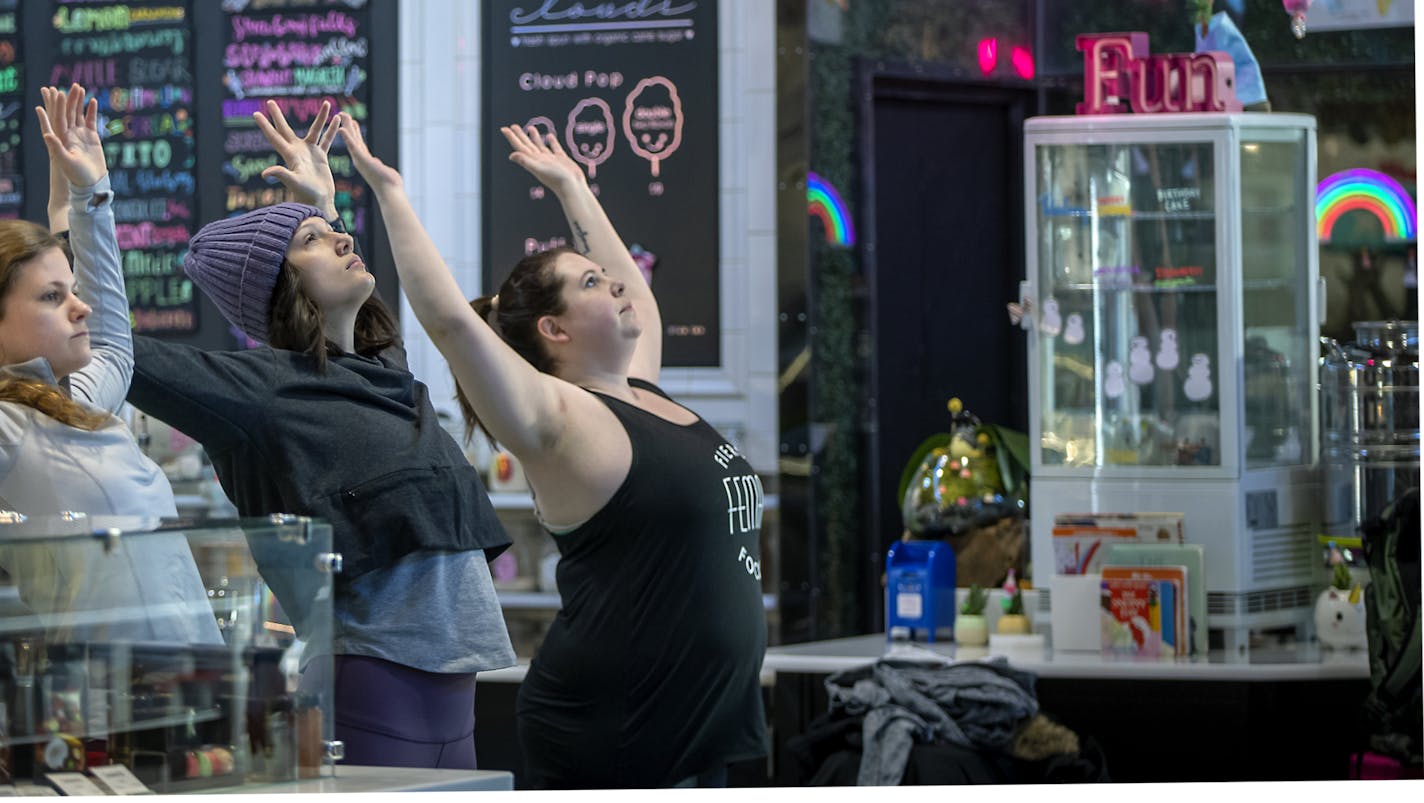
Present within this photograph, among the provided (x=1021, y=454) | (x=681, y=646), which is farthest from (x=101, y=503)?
(x=1021, y=454)

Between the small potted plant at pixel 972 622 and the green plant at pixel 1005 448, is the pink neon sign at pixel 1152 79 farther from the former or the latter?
the small potted plant at pixel 972 622

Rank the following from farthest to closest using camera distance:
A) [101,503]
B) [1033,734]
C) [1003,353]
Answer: [1003,353] → [1033,734] → [101,503]

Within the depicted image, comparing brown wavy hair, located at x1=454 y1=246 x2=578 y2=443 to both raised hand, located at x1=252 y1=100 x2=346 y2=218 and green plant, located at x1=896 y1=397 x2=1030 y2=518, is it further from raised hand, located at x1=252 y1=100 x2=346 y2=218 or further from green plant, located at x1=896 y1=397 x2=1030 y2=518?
green plant, located at x1=896 y1=397 x2=1030 y2=518

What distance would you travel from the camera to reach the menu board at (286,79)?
→ 20.7ft

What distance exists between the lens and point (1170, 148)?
5621mm

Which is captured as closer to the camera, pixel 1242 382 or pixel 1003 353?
pixel 1242 382

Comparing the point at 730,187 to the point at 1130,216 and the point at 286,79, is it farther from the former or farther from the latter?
the point at 286,79

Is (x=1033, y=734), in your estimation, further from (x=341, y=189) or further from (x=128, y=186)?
(x=128, y=186)

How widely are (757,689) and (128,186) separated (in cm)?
420

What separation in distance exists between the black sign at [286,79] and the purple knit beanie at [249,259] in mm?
3538

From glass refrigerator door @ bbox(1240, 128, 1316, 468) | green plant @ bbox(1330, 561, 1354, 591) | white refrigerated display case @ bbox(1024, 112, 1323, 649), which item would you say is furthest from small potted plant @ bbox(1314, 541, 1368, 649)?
glass refrigerator door @ bbox(1240, 128, 1316, 468)

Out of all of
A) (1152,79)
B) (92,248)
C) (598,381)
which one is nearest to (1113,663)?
(1152,79)

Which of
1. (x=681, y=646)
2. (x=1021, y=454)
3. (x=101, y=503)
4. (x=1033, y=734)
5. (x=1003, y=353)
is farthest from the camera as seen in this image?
(x=1003, y=353)

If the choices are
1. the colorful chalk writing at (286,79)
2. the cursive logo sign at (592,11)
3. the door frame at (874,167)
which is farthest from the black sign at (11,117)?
the door frame at (874,167)
